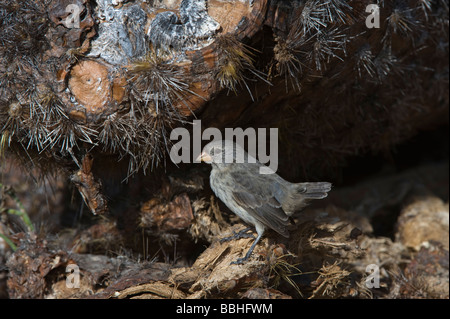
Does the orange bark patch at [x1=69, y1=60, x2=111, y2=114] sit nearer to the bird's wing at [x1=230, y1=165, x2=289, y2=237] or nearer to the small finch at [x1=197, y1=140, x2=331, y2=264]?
the small finch at [x1=197, y1=140, x2=331, y2=264]

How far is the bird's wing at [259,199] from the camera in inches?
154

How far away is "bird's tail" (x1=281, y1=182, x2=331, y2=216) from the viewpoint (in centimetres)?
407

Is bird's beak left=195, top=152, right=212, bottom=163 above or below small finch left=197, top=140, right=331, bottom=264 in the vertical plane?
above

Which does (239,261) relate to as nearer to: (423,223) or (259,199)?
(259,199)

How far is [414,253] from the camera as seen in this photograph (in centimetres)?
502

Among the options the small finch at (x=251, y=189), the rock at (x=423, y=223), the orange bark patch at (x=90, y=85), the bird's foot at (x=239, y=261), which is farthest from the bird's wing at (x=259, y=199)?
the rock at (x=423, y=223)

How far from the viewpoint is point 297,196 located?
4.11 metres

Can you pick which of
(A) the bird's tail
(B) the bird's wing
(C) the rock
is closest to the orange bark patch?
(B) the bird's wing

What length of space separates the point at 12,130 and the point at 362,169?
418cm

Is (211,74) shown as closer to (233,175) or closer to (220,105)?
(220,105)

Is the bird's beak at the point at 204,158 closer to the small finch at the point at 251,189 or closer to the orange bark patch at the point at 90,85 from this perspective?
the small finch at the point at 251,189

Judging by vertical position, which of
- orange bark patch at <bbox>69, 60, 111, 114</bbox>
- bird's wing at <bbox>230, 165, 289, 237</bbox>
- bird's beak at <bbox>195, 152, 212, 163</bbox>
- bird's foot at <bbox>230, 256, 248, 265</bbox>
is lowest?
bird's foot at <bbox>230, 256, 248, 265</bbox>

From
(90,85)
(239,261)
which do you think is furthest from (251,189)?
(90,85)

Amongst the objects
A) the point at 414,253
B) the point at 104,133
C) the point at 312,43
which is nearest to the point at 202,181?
the point at 104,133
